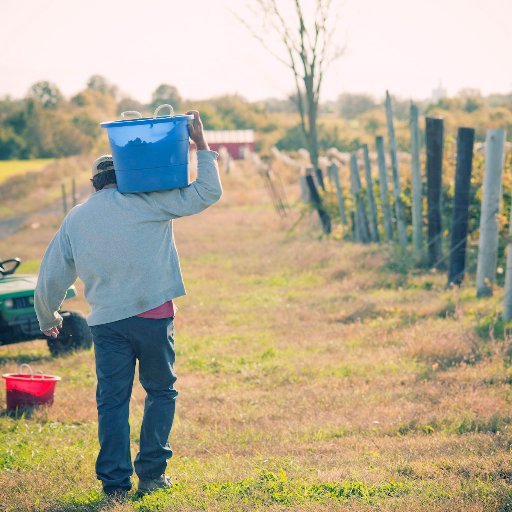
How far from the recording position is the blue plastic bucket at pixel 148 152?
4594 mm

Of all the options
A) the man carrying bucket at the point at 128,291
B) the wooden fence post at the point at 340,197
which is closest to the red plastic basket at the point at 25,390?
the man carrying bucket at the point at 128,291

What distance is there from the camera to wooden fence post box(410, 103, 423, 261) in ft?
38.2

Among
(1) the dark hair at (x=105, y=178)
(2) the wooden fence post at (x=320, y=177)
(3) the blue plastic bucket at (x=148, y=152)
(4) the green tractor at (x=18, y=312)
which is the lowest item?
(4) the green tractor at (x=18, y=312)

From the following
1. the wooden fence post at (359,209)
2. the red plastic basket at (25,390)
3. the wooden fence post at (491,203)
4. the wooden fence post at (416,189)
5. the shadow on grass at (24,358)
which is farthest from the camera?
the wooden fence post at (359,209)

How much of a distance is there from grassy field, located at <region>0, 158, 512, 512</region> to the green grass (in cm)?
3668

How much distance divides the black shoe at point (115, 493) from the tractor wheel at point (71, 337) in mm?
4110

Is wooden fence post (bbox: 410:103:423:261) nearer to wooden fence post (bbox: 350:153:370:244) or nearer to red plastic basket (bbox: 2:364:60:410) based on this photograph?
wooden fence post (bbox: 350:153:370:244)

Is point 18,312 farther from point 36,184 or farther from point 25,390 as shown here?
point 36,184

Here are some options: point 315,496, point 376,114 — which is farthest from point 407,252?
point 376,114

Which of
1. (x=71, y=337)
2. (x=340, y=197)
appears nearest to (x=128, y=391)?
(x=71, y=337)

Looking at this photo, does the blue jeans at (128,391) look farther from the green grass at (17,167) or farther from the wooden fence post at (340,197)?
the green grass at (17,167)

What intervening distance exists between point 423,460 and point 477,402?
1411 mm

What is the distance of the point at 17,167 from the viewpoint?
2176 inches

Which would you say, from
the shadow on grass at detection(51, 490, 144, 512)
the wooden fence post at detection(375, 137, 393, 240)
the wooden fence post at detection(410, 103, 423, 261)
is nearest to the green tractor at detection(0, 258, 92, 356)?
the shadow on grass at detection(51, 490, 144, 512)
